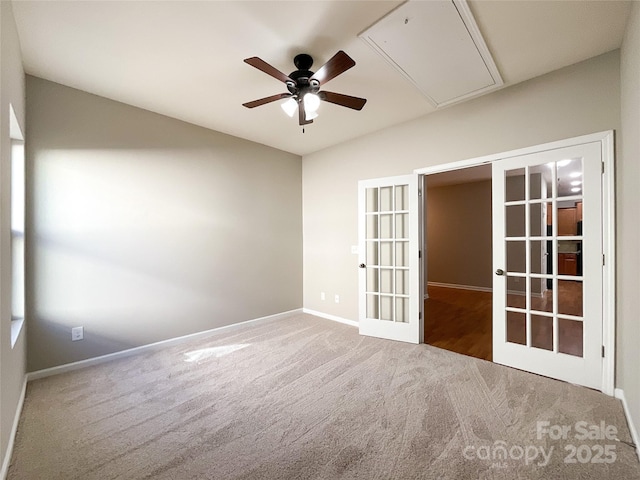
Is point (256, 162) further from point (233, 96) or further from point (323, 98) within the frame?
point (323, 98)

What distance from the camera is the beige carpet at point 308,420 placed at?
4.85 ft

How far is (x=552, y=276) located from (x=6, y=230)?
4.04 metres

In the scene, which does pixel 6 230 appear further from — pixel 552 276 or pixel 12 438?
pixel 552 276

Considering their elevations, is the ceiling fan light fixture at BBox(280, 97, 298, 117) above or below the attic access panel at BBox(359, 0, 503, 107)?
below

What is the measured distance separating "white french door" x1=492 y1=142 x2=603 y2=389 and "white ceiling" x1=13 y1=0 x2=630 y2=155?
892 mm

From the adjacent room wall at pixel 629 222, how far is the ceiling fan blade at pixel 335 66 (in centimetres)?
167

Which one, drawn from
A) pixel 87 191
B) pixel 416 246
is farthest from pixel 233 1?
pixel 416 246

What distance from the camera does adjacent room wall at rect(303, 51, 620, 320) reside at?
2.20 m

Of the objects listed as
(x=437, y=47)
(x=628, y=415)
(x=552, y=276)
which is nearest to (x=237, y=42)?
(x=437, y=47)

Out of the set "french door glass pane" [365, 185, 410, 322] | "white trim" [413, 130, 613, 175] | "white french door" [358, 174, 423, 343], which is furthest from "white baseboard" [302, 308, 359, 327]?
"white trim" [413, 130, 613, 175]

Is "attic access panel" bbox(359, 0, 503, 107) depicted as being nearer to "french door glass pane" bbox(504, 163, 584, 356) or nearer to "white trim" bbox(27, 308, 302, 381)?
"french door glass pane" bbox(504, 163, 584, 356)

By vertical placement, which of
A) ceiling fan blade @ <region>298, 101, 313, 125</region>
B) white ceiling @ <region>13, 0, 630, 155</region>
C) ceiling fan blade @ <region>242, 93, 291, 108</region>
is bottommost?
ceiling fan blade @ <region>298, 101, 313, 125</region>

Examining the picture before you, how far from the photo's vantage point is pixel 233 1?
1644mm

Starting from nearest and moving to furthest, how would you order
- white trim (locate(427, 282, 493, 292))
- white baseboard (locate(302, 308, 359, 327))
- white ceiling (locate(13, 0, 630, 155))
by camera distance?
white ceiling (locate(13, 0, 630, 155)) → white baseboard (locate(302, 308, 359, 327)) → white trim (locate(427, 282, 493, 292))
